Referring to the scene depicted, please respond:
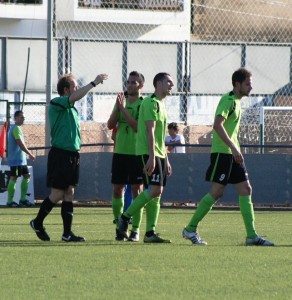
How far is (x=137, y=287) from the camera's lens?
9.71 meters

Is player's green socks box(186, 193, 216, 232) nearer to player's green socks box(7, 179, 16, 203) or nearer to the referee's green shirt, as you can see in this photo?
the referee's green shirt

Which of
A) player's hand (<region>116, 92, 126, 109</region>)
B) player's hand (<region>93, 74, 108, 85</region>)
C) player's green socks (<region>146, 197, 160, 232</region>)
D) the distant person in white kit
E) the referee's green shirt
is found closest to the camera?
player's hand (<region>93, 74, 108, 85</region>)

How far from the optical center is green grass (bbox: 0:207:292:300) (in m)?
9.48

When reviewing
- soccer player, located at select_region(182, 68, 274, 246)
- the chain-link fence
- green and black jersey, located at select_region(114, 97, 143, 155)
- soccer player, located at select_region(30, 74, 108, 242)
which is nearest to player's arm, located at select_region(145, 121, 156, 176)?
soccer player, located at select_region(182, 68, 274, 246)

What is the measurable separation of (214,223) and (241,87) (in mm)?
5122

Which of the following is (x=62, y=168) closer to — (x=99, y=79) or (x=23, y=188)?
(x=99, y=79)

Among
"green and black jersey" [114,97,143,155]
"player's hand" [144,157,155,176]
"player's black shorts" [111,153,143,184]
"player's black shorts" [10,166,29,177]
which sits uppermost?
"green and black jersey" [114,97,143,155]

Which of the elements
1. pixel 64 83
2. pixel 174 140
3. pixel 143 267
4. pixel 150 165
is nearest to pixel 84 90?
pixel 64 83

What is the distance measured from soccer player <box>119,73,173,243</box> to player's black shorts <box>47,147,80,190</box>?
2.33ft

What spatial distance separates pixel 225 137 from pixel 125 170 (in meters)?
2.17

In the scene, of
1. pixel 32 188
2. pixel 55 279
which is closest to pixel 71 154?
pixel 55 279

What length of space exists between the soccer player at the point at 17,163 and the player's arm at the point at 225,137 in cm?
1035

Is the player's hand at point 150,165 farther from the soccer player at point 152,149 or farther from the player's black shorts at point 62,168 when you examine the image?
the player's black shorts at point 62,168

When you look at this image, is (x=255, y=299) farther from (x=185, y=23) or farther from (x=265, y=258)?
(x=185, y=23)
